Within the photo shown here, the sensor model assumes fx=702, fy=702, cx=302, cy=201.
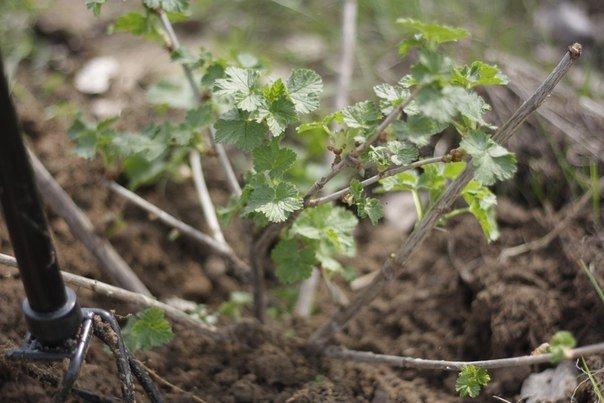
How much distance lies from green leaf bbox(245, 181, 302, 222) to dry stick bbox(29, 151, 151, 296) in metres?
0.72

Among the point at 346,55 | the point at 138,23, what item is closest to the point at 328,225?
the point at 138,23

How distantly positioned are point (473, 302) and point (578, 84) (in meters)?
1.31

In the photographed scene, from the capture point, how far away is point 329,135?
155cm

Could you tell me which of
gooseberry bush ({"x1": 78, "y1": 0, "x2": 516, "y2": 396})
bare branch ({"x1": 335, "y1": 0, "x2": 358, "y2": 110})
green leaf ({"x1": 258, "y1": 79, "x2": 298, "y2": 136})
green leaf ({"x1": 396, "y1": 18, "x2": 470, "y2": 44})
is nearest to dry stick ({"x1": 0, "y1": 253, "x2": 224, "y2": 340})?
gooseberry bush ({"x1": 78, "y1": 0, "x2": 516, "y2": 396})

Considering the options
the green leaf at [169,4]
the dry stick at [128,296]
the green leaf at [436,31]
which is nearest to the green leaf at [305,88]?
the green leaf at [436,31]

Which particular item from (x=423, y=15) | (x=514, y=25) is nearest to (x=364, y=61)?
(x=423, y=15)

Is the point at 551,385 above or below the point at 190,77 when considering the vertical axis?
below

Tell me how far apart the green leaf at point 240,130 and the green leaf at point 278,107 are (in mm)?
49

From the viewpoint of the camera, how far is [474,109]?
1.34 meters

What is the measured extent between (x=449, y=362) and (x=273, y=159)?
1.93 feet

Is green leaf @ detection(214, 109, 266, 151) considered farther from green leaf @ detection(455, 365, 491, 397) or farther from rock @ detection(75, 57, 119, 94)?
rock @ detection(75, 57, 119, 94)

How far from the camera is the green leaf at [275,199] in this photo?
145cm

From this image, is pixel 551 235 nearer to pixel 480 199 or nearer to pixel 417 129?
pixel 480 199

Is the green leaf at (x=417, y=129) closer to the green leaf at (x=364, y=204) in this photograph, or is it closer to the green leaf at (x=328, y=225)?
the green leaf at (x=364, y=204)
